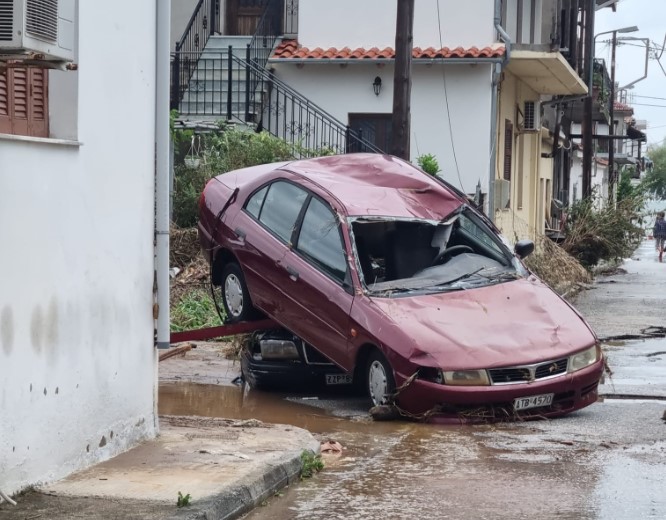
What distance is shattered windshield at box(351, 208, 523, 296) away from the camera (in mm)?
10969

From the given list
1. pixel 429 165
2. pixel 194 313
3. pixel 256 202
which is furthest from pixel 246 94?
pixel 256 202

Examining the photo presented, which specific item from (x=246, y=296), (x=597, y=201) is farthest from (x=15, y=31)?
(x=597, y=201)

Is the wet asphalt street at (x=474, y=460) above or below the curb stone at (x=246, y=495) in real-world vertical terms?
below

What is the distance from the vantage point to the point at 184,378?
12.1 m

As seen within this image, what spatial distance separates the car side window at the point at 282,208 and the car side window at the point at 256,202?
0.06 m

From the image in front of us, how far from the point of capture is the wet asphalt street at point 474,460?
686 cm

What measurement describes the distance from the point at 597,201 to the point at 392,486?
2301cm

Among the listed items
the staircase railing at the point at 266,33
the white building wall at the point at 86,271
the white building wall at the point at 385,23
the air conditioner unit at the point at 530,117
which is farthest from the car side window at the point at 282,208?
the air conditioner unit at the point at 530,117

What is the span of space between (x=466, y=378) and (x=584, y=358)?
1.20 m

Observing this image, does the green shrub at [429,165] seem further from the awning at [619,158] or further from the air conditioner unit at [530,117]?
the awning at [619,158]

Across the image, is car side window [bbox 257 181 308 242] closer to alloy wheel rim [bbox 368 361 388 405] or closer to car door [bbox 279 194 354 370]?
car door [bbox 279 194 354 370]

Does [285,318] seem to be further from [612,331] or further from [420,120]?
[420,120]

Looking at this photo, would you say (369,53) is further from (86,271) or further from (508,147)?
(86,271)

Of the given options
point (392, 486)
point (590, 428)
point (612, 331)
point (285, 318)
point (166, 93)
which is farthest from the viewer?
point (612, 331)
